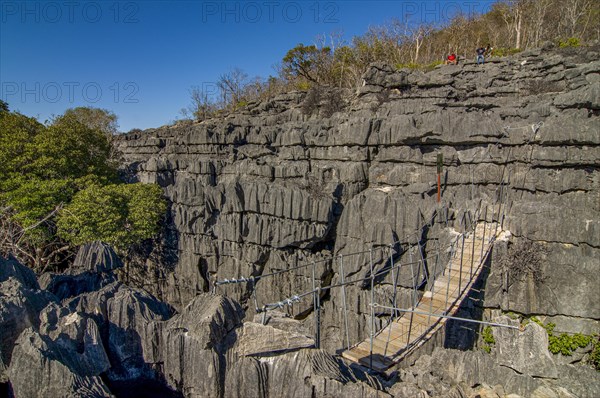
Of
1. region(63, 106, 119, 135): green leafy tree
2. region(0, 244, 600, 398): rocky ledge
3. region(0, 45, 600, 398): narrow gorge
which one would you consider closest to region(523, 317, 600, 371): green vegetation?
region(0, 45, 600, 398): narrow gorge

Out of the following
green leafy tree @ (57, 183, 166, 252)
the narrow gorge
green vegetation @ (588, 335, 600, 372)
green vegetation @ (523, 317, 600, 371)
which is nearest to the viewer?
the narrow gorge

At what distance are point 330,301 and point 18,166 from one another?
53.9ft

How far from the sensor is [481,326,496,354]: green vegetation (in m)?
10.5

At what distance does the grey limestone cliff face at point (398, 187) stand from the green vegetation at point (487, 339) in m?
0.87

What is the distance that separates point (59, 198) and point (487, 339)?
18920mm

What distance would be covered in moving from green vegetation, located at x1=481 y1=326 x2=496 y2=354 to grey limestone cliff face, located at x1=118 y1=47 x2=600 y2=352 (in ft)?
2.87

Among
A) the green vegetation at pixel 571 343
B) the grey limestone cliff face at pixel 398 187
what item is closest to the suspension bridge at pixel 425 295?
the grey limestone cliff face at pixel 398 187

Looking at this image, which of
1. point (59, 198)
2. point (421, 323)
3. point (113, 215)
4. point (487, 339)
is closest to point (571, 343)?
point (487, 339)

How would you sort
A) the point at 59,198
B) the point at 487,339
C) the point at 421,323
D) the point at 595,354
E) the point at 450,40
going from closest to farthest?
the point at 421,323
the point at 595,354
the point at 487,339
the point at 59,198
the point at 450,40

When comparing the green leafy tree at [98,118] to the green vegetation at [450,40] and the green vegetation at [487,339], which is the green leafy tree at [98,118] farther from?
the green vegetation at [487,339]

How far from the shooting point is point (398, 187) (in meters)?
15.0

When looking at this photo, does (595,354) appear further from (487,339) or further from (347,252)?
(347,252)

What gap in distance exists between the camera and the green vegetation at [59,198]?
15102mm

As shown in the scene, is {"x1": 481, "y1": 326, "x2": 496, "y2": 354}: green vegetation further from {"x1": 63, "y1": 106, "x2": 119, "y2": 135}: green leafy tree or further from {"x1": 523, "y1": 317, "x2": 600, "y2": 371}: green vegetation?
{"x1": 63, "y1": 106, "x2": 119, "y2": 135}: green leafy tree
